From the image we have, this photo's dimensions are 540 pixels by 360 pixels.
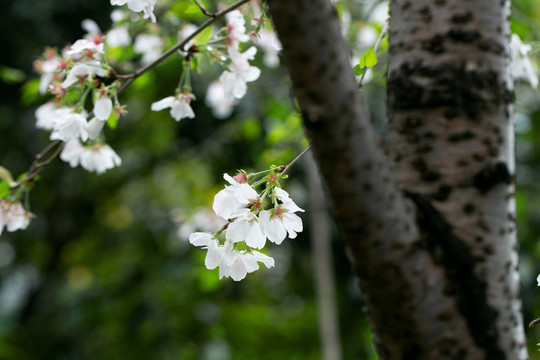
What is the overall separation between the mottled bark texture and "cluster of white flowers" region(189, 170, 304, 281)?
0.67 ft

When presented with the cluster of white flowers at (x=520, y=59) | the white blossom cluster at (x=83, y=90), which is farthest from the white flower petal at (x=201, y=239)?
the cluster of white flowers at (x=520, y=59)

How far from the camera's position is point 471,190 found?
596 mm

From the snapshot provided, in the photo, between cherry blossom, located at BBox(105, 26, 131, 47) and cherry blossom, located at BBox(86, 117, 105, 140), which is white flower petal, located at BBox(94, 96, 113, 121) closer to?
cherry blossom, located at BBox(86, 117, 105, 140)

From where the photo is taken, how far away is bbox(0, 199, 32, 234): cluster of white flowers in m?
1.09

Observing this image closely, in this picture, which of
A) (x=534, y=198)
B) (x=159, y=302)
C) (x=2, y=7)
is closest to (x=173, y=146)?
(x=159, y=302)

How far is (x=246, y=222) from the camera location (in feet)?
2.50

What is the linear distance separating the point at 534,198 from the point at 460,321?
12.0 ft

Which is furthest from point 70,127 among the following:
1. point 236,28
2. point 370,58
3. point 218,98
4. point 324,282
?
point 324,282

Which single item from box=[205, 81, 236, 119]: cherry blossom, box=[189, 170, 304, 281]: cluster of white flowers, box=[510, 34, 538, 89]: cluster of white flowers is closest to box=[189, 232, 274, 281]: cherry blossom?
box=[189, 170, 304, 281]: cluster of white flowers

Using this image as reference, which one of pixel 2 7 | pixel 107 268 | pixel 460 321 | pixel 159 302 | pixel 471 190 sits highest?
pixel 2 7

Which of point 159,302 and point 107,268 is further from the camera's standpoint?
point 107,268

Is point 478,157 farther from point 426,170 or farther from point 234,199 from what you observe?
point 234,199

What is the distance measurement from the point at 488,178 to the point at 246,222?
33cm

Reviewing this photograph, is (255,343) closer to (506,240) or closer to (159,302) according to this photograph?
(159,302)
